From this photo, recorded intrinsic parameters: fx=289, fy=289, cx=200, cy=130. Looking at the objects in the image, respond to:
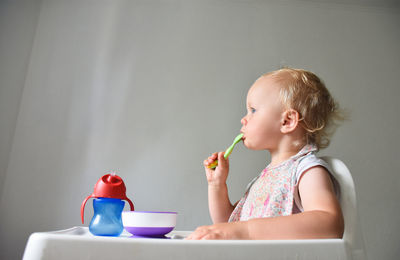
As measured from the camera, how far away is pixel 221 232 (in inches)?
16.3

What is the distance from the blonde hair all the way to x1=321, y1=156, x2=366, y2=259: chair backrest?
169mm

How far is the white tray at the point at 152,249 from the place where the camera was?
12.1 inches

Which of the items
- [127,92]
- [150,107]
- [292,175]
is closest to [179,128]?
[150,107]

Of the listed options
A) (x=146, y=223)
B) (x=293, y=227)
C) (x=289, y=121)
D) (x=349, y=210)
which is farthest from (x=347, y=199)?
(x=146, y=223)

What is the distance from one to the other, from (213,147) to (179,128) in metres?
0.20

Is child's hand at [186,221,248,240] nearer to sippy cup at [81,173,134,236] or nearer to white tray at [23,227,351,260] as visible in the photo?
white tray at [23,227,351,260]

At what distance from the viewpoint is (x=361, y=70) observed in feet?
5.32

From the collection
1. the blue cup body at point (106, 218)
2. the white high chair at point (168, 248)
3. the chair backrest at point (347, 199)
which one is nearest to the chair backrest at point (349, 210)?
the chair backrest at point (347, 199)

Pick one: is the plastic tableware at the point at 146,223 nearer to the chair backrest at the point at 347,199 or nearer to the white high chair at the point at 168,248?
the white high chair at the point at 168,248

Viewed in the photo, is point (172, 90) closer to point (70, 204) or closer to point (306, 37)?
point (70, 204)

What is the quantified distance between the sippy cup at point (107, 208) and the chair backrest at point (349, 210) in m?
0.40

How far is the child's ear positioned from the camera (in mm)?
738

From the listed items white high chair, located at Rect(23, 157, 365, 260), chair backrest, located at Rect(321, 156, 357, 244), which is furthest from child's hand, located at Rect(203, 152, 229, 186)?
white high chair, located at Rect(23, 157, 365, 260)

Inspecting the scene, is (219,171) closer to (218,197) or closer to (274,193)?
(218,197)
